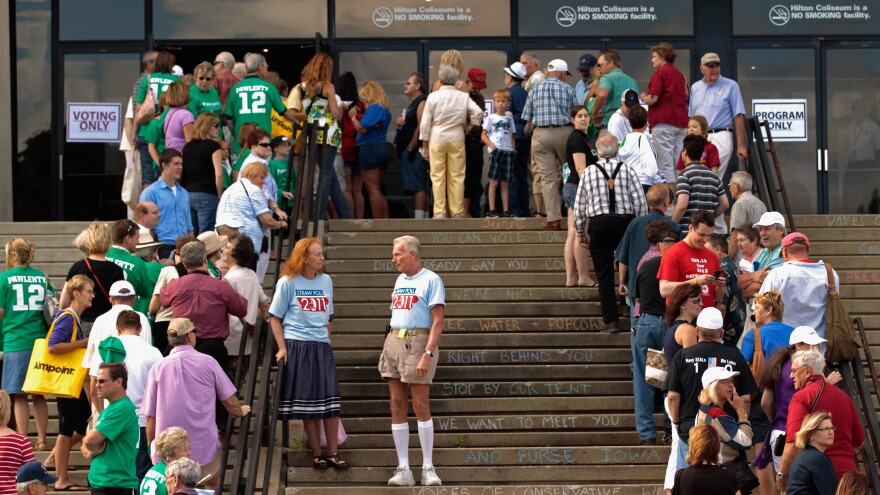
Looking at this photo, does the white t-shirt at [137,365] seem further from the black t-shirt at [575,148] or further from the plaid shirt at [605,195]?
the black t-shirt at [575,148]

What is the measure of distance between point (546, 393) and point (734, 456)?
124 inches

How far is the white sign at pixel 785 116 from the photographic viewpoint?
2012 cm

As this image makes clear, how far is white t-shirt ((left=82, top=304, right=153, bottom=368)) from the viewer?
36.2 feet

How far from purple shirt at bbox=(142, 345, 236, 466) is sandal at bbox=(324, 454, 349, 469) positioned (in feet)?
4.03

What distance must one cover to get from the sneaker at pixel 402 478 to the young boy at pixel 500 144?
5369 mm

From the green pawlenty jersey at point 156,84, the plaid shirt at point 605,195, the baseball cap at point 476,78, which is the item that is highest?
the baseball cap at point 476,78

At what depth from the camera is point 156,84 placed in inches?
647

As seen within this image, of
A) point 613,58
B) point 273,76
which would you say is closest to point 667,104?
point 613,58

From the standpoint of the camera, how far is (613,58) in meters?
16.8

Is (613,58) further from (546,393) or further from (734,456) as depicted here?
(734,456)

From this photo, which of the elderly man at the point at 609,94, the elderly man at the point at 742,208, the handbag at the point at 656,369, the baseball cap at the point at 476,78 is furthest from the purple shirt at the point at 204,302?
the baseball cap at the point at 476,78

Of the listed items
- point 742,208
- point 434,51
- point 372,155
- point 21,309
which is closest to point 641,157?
point 742,208

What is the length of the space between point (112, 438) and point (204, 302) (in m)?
1.74

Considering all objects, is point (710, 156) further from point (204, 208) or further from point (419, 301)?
point (204, 208)
